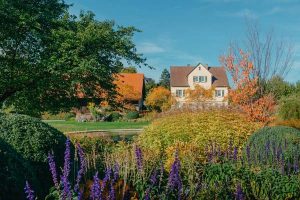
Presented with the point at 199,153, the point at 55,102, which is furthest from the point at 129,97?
the point at 199,153

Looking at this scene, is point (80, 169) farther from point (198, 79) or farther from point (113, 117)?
point (198, 79)

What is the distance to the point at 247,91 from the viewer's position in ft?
62.8

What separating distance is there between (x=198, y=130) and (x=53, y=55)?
7275 mm

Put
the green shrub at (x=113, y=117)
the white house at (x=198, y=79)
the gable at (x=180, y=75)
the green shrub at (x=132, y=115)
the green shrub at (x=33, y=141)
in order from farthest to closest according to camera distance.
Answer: the gable at (x=180, y=75) < the white house at (x=198, y=79) < the green shrub at (x=132, y=115) < the green shrub at (x=113, y=117) < the green shrub at (x=33, y=141)

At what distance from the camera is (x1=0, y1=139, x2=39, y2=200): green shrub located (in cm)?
426

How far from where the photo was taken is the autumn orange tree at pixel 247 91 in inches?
742

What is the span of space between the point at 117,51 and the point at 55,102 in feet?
12.4

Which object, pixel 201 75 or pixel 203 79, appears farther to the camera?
pixel 201 75

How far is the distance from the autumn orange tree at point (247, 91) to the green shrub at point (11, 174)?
1487 cm

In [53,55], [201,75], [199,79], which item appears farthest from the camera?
[201,75]

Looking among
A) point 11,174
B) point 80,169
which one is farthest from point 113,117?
point 11,174

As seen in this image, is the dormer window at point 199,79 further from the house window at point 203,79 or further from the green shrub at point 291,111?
the green shrub at point 291,111

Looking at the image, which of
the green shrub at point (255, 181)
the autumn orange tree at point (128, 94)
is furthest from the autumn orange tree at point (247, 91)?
the autumn orange tree at point (128, 94)

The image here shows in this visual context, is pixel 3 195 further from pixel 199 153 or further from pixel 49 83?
pixel 49 83
